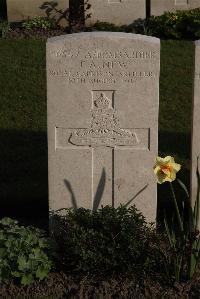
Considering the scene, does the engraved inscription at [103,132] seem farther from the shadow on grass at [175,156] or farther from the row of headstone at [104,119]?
the shadow on grass at [175,156]

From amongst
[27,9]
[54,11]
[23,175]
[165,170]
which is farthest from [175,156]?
[27,9]

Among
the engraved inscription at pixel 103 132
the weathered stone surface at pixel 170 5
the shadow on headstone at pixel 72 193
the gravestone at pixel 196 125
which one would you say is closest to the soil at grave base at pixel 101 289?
the shadow on headstone at pixel 72 193

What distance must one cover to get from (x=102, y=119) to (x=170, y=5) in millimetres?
8043

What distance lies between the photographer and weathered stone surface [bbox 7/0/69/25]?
498 inches

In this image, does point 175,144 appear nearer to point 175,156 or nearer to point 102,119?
point 175,156

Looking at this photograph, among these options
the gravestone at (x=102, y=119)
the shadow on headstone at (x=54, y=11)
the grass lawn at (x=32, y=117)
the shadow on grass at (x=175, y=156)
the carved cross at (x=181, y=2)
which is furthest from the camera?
the carved cross at (x=181, y=2)

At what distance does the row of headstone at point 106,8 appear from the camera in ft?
41.4

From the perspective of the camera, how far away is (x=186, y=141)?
7797 millimetres

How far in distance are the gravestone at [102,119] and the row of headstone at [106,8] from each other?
7.70 meters

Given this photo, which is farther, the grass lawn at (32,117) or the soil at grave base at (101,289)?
the grass lawn at (32,117)

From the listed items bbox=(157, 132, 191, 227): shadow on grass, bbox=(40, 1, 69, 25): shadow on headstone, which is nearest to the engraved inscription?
bbox=(157, 132, 191, 227): shadow on grass

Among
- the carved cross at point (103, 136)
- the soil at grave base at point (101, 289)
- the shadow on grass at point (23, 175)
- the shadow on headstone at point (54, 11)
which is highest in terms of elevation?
the shadow on headstone at point (54, 11)

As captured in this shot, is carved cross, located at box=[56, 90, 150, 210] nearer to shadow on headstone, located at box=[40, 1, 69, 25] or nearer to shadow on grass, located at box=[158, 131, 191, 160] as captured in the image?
shadow on grass, located at box=[158, 131, 191, 160]

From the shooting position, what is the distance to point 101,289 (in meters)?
4.93
